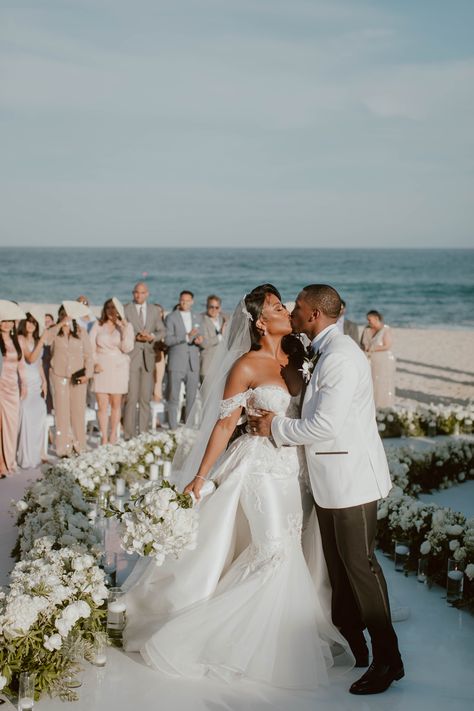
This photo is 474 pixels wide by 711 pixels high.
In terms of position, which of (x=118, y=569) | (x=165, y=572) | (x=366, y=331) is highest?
(x=366, y=331)

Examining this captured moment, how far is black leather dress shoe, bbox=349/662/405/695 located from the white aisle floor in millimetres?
37

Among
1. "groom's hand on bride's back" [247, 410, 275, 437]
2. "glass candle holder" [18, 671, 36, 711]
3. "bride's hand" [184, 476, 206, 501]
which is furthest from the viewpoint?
"bride's hand" [184, 476, 206, 501]

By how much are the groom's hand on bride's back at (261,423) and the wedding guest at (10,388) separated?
5155 millimetres

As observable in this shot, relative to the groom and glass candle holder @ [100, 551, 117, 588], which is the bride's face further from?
glass candle holder @ [100, 551, 117, 588]

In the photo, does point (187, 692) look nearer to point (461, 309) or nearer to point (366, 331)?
point (366, 331)

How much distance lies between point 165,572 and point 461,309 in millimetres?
43541

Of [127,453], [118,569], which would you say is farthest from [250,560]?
[127,453]

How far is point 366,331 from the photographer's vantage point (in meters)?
12.8

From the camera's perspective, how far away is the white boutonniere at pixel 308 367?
4.36 metres

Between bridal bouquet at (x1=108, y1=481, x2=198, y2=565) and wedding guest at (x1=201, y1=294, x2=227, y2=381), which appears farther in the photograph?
wedding guest at (x1=201, y1=294, x2=227, y2=381)

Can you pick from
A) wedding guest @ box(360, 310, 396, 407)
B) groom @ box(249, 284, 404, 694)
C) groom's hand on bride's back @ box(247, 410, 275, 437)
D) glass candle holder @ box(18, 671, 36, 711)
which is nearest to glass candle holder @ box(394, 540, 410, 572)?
groom @ box(249, 284, 404, 694)

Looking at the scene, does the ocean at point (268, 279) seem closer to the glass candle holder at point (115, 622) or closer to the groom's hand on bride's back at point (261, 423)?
the groom's hand on bride's back at point (261, 423)

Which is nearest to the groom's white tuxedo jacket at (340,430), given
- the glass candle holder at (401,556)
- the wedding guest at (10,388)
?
the glass candle holder at (401,556)

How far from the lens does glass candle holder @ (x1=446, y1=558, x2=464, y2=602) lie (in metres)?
5.54
